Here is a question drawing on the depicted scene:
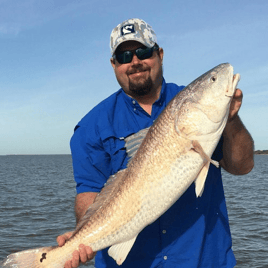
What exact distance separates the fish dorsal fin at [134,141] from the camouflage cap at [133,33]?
1059 millimetres

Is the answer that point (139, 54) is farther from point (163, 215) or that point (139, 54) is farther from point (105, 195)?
point (163, 215)

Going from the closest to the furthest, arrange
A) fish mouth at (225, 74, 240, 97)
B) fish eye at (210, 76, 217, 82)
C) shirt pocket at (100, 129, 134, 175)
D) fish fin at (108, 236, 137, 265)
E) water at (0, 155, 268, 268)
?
fish mouth at (225, 74, 240, 97)
fish eye at (210, 76, 217, 82)
fish fin at (108, 236, 137, 265)
shirt pocket at (100, 129, 134, 175)
water at (0, 155, 268, 268)

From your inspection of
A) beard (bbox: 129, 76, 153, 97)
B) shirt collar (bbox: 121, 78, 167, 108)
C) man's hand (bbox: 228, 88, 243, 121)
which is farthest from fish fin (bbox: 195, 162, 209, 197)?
beard (bbox: 129, 76, 153, 97)

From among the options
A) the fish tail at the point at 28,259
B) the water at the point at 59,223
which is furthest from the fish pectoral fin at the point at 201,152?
the water at the point at 59,223

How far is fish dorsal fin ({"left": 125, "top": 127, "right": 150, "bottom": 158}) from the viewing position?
143 inches

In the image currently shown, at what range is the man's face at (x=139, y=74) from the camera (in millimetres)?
3975

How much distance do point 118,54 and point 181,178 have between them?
67.1 inches

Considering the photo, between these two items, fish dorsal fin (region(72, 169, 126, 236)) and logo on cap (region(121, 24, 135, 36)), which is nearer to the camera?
fish dorsal fin (region(72, 169, 126, 236))

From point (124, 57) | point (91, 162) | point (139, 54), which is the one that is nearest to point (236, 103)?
point (139, 54)

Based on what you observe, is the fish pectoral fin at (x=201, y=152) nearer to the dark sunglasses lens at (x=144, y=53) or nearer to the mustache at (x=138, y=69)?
the mustache at (x=138, y=69)

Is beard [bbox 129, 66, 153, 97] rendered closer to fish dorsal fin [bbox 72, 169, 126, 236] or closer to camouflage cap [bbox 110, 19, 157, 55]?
camouflage cap [bbox 110, 19, 157, 55]

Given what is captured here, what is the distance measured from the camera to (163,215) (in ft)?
11.9

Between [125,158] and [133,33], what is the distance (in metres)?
1.42

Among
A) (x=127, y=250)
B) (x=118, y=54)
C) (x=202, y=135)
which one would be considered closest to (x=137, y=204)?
(x=127, y=250)
